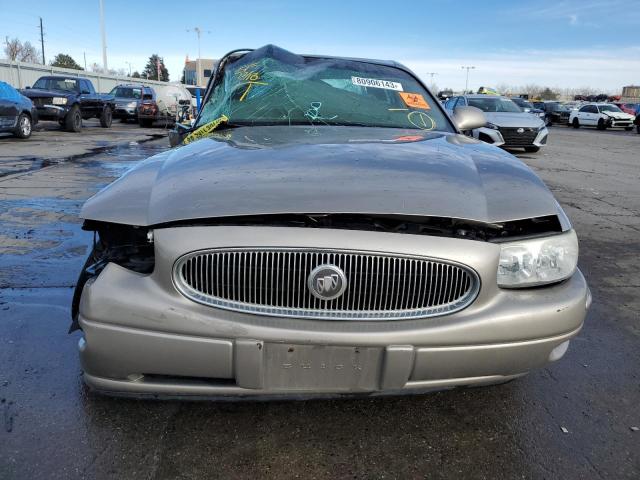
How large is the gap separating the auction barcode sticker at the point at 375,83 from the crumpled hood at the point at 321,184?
103 centimetres

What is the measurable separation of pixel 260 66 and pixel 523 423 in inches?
108

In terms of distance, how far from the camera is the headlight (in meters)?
1.87

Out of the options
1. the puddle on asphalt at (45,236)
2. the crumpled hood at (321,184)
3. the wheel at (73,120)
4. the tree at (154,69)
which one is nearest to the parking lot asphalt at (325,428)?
the puddle on asphalt at (45,236)

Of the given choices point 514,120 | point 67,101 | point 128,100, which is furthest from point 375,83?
point 128,100

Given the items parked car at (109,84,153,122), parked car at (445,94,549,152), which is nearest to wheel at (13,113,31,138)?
parked car at (109,84,153,122)

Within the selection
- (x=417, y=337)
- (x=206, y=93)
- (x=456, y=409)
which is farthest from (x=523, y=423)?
(x=206, y=93)

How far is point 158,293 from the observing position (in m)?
1.75

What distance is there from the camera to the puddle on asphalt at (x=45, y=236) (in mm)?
3764

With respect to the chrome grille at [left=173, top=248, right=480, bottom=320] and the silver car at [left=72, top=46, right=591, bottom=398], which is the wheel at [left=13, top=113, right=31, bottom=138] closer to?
the silver car at [left=72, top=46, right=591, bottom=398]

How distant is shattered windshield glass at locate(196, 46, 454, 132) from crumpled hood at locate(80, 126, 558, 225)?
2.12 ft

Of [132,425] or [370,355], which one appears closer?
[370,355]

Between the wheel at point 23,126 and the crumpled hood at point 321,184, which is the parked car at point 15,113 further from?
the crumpled hood at point 321,184

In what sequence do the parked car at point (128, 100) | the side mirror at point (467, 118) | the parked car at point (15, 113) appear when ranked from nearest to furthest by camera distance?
the side mirror at point (467, 118)
the parked car at point (15, 113)
the parked car at point (128, 100)

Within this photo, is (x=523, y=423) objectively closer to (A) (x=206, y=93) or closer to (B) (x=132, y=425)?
(B) (x=132, y=425)
